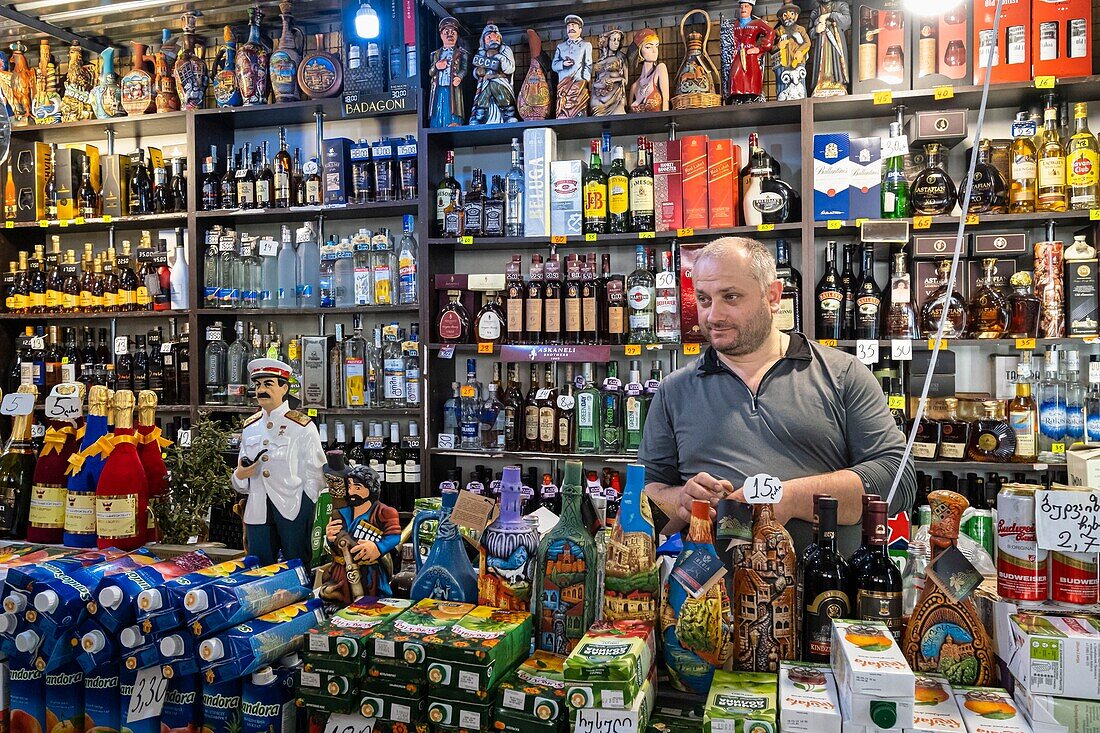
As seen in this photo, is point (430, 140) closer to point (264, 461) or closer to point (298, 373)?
point (298, 373)

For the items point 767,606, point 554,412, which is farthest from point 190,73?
point 767,606

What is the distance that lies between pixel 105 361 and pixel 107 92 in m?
1.44

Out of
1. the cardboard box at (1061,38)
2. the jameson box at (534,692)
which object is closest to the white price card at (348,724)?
the jameson box at (534,692)

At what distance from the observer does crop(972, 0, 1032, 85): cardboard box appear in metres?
3.22

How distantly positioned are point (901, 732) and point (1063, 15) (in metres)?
3.17

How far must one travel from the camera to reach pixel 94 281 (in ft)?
14.5

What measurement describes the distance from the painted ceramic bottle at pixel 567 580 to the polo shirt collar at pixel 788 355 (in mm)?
955

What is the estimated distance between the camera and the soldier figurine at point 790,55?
3445mm

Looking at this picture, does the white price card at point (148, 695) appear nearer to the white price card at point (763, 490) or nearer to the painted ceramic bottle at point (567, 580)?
the painted ceramic bottle at point (567, 580)

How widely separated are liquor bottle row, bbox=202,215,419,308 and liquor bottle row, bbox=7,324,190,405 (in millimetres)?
401

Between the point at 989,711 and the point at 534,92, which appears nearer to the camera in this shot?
the point at 989,711

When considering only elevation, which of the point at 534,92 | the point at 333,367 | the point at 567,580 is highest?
the point at 534,92

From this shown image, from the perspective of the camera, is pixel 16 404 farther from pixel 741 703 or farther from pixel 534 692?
pixel 741 703

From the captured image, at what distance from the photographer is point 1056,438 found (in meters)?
3.25
